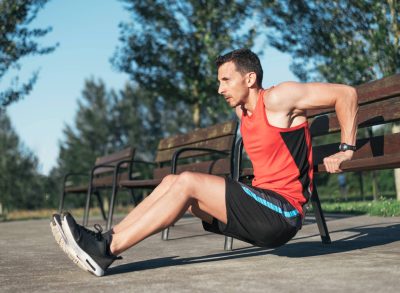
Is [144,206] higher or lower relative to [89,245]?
higher

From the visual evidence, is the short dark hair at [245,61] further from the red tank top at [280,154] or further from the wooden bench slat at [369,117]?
the wooden bench slat at [369,117]

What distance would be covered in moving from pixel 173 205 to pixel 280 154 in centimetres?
66

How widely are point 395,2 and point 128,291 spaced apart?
11499mm

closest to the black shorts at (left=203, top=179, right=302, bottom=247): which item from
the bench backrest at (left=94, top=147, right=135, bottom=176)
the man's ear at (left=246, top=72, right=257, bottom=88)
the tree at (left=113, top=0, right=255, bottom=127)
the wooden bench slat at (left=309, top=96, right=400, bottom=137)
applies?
the man's ear at (left=246, top=72, right=257, bottom=88)

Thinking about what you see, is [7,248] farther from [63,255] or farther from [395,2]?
[395,2]

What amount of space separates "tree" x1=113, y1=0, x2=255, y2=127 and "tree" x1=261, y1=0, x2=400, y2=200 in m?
1.53

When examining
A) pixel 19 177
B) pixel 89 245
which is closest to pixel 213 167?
pixel 89 245

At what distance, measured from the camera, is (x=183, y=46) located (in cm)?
1953

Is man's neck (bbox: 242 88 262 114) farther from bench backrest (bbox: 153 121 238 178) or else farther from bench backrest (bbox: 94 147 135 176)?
bench backrest (bbox: 94 147 135 176)

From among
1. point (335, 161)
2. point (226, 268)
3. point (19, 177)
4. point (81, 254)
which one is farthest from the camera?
point (19, 177)

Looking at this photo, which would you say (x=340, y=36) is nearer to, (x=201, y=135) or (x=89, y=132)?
(x=201, y=135)

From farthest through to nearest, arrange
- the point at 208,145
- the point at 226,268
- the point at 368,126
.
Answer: the point at 208,145 < the point at 368,126 < the point at 226,268

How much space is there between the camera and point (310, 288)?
2721 mm

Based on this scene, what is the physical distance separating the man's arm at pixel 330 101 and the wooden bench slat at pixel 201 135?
7.67 ft
